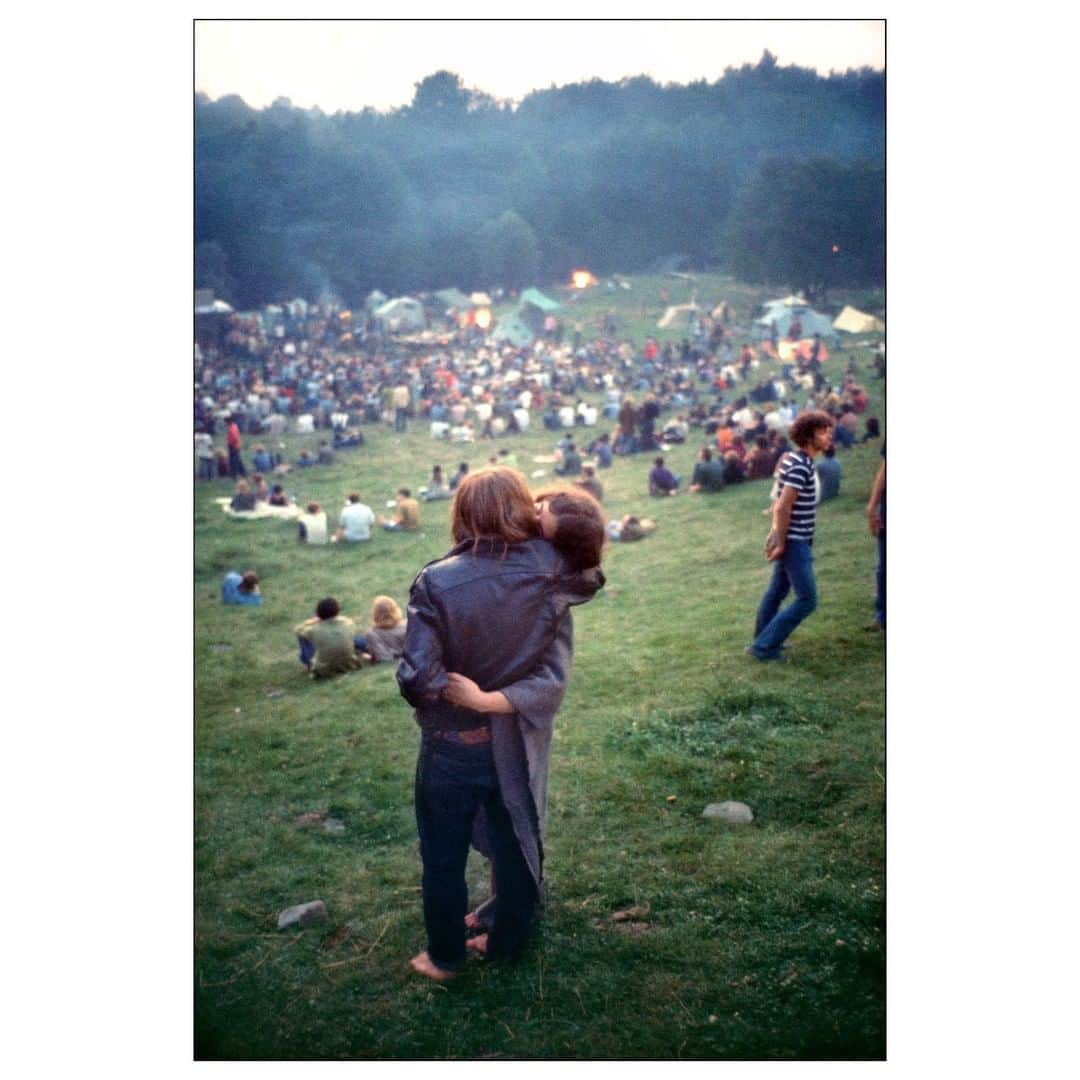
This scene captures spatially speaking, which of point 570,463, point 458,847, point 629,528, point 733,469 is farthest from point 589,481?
point 458,847

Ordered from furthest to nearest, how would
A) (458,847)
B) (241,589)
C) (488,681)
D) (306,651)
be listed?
1. (306,651)
2. (241,589)
3. (458,847)
4. (488,681)

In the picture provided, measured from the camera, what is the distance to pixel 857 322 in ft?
16.3

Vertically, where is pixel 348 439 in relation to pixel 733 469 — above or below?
above

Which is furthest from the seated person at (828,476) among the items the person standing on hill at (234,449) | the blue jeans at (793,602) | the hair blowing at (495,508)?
the person standing on hill at (234,449)

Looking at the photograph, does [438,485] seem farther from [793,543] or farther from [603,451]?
[793,543]

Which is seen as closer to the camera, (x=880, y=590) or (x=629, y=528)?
(x=880, y=590)

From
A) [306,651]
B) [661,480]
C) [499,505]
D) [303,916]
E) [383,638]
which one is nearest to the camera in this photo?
[499,505]

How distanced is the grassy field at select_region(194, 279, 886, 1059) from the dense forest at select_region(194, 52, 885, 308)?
1.47ft

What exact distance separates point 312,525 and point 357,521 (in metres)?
0.28

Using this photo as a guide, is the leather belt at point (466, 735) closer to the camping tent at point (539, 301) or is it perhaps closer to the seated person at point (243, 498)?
the seated person at point (243, 498)

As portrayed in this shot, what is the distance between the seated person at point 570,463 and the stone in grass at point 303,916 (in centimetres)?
308
